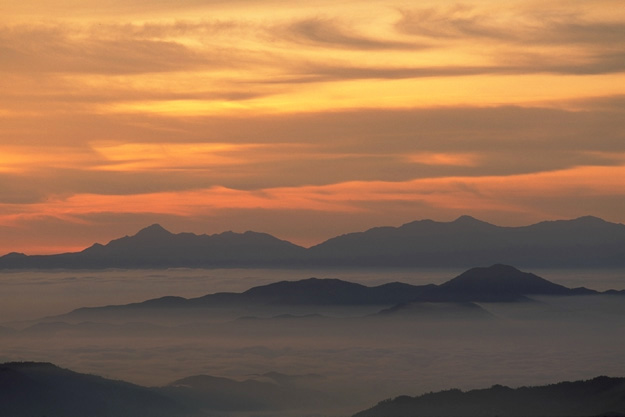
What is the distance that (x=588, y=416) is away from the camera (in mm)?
199750

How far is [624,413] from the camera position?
187000 mm

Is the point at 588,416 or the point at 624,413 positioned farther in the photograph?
the point at 588,416

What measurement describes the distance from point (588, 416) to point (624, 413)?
43.9 ft
